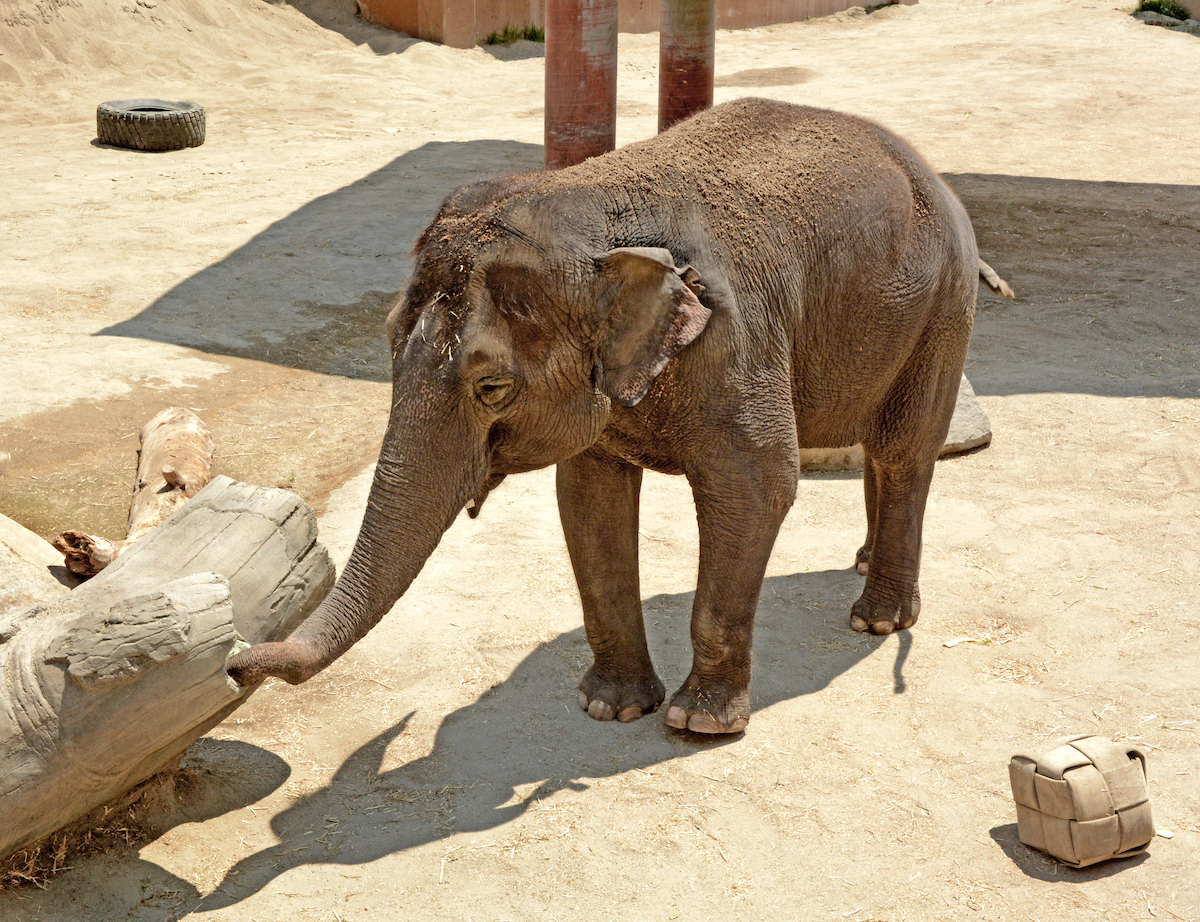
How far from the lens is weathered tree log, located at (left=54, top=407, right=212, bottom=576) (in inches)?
190

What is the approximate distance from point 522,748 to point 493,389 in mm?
1390

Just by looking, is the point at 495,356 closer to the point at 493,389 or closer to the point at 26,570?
the point at 493,389

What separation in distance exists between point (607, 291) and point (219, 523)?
4.42 ft

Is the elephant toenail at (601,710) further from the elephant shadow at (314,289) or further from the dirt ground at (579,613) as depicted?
the elephant shadow at (314,289)

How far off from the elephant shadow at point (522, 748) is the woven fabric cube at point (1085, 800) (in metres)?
1.02

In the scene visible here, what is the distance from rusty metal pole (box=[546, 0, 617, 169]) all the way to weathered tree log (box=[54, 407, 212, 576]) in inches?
176

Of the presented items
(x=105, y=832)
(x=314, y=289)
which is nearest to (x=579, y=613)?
(x=105, y=832)

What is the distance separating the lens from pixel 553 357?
11.1ft

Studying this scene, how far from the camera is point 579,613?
5000 mm

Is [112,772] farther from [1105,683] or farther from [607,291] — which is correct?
[1105,683]

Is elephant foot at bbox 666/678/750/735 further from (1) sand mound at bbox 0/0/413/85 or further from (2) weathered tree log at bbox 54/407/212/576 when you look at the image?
(1) sand mound at bbox 0/0/413/85

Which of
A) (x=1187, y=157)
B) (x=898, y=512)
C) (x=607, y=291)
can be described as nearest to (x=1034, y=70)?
(x=1187, y=157)

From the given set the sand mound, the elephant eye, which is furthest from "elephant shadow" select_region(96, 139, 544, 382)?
the sand mound

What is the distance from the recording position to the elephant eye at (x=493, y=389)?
3.26m
